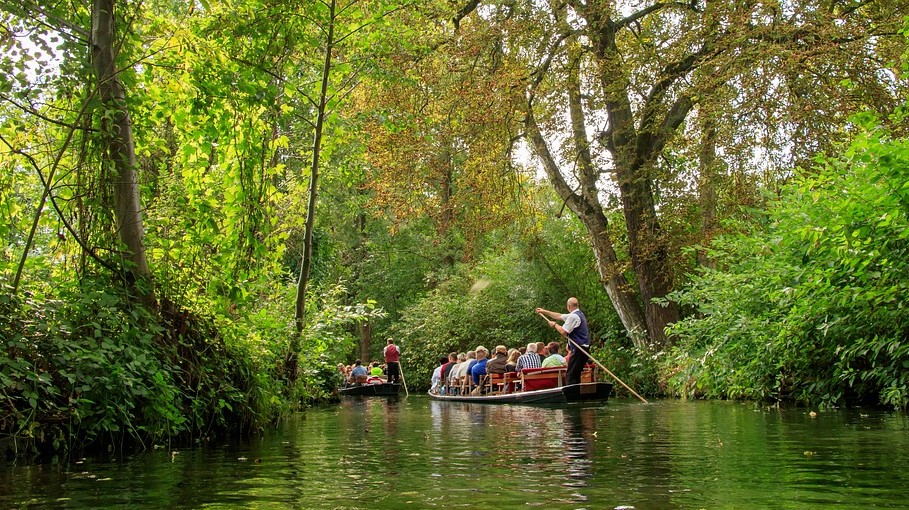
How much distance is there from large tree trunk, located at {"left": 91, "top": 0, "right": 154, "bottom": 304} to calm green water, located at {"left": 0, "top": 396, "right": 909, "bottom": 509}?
6.55ft

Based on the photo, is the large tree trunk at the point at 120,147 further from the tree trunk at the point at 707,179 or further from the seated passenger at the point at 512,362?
the seated passenger at the point at 512,362

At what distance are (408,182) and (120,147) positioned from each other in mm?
11245

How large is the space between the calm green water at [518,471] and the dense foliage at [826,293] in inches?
69.7

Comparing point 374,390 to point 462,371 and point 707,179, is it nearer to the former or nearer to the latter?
point 462,371

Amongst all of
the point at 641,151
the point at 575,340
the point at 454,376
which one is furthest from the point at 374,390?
the point at 641,151

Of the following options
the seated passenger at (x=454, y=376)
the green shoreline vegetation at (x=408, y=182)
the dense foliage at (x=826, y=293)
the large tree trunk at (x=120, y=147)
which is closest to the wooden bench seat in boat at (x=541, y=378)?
the green shoreline vegetation at (x=408, y=182)

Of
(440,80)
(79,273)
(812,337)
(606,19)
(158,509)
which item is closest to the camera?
(158,509)

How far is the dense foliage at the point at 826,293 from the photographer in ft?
36.9

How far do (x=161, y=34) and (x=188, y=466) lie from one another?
4.84 meters

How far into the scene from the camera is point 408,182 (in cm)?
2009

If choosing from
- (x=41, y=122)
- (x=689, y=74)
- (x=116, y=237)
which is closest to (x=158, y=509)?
(x=116, y=237)

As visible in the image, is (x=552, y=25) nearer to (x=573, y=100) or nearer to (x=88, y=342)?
(x=573, y=100)

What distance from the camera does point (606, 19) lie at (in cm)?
1816

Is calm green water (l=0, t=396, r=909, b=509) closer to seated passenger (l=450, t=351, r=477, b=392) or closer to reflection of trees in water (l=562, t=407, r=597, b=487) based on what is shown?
reflection of trees in water (l=562, t=407, r=597, b=487)
